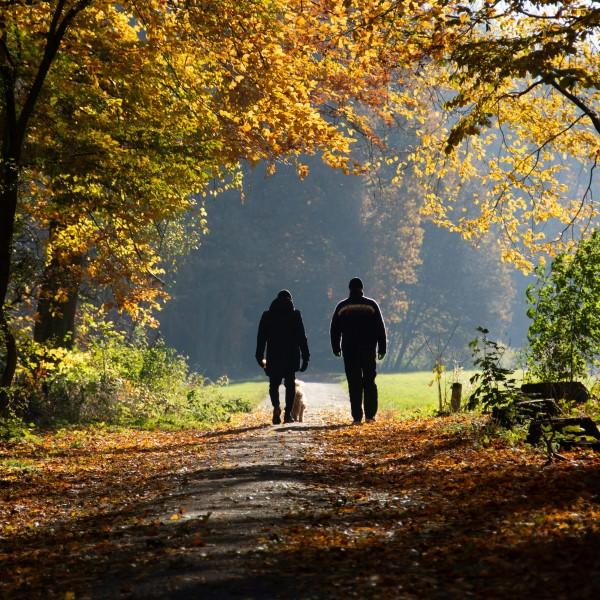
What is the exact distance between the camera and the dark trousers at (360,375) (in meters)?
14.3

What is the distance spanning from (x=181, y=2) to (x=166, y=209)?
4343mm

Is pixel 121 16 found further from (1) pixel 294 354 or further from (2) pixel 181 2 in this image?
(1) pixel 294 354

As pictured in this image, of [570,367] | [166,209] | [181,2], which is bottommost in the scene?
[570,367]

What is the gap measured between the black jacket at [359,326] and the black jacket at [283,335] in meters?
0.88

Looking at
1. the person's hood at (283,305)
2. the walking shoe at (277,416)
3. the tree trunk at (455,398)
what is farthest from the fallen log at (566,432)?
the walking shoe at (277,416)

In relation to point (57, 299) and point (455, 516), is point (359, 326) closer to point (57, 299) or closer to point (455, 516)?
point (57, 299)

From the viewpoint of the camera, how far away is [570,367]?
12352 millimetres

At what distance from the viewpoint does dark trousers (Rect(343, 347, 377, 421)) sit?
47.0 ft

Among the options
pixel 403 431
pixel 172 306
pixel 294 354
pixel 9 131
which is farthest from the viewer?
pixel 172 306

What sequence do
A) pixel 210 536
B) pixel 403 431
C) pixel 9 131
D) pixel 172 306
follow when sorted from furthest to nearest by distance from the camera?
1. pixel 172 306
2. pixel 403 431
3. pixel 9 131
4. pixel 210 536

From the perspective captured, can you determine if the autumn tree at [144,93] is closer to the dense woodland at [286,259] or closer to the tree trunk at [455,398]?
the tree trunk at [455,398]

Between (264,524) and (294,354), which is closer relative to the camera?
(264,524)

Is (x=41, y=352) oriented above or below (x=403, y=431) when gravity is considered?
above

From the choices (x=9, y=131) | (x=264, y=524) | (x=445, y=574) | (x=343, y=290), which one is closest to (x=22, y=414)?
(x=9, y=131)
